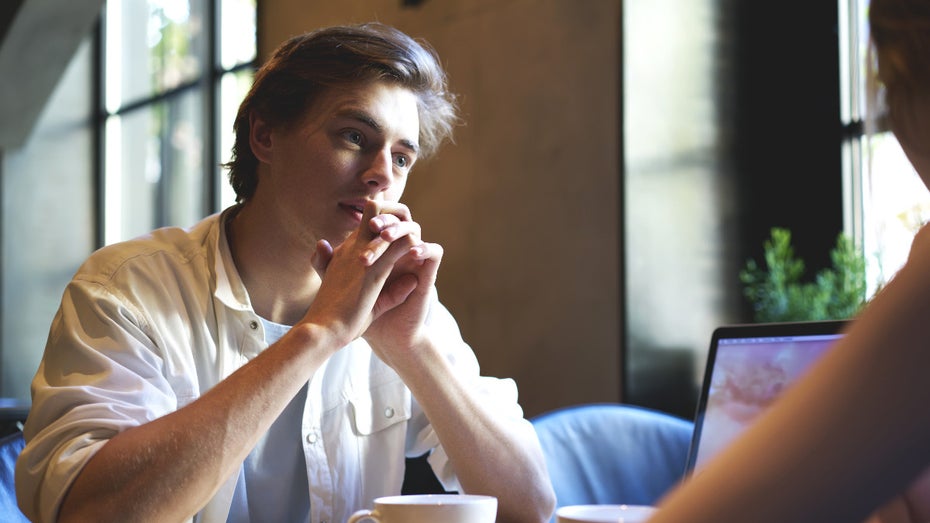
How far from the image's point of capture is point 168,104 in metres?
6.59

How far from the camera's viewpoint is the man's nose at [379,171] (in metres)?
1.63

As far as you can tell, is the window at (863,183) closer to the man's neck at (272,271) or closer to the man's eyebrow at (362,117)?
the man's eyebrow at (362,117)

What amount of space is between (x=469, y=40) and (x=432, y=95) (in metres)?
1.92

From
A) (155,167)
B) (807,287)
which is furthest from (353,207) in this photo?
(155,167)

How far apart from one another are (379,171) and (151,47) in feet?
19.2

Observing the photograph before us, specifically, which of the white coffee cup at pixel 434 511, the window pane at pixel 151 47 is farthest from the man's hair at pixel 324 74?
the window pane at pixel 151 47

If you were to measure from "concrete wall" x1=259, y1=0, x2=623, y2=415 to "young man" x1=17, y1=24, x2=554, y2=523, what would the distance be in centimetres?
134

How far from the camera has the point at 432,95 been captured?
1.88 metres

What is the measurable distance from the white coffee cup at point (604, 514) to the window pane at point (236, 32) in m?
4.93

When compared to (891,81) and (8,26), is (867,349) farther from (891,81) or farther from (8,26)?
(8,26)

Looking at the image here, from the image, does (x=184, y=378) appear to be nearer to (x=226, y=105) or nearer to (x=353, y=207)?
(x=353, y=207)

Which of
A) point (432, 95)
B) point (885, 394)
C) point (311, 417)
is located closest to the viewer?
point (885, 394)

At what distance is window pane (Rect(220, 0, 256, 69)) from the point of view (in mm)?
5684

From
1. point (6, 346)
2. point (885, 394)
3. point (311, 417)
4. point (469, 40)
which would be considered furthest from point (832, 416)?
point (6, 346)
